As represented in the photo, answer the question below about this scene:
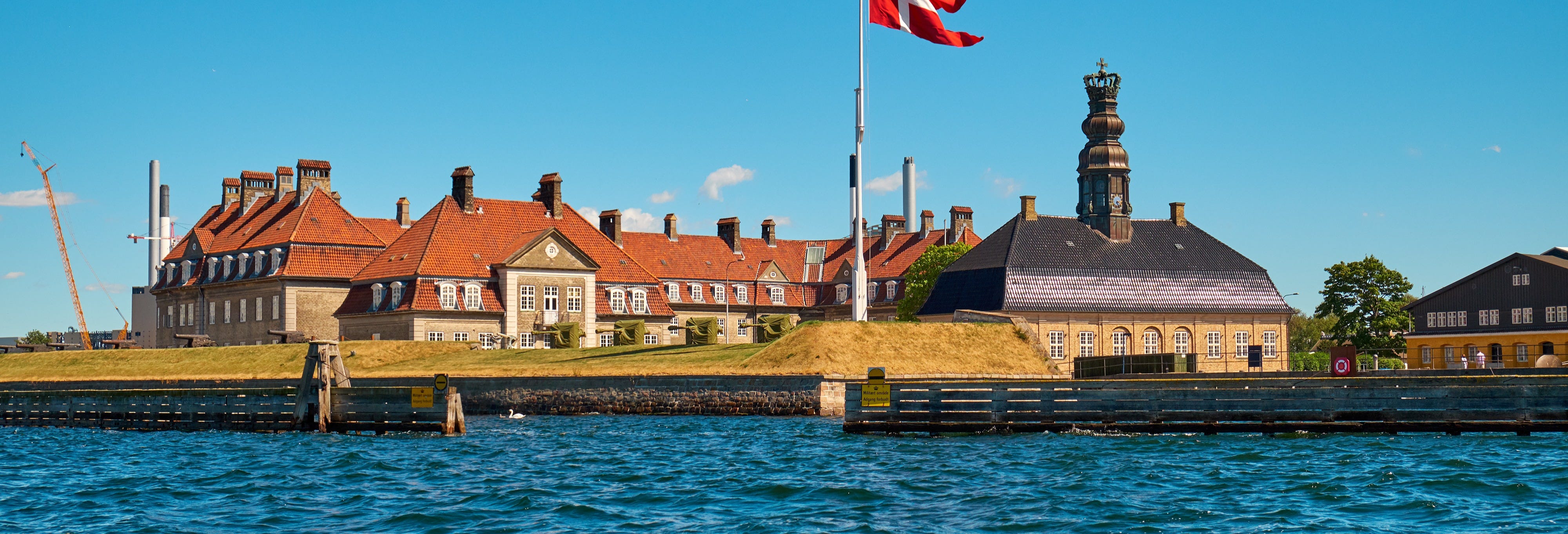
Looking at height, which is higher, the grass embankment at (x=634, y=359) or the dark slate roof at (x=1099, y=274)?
the dark slate roof at (x=1099, y=274)

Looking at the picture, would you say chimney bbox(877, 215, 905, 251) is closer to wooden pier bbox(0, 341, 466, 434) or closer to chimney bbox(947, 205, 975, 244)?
chimney bbox(947, 205, 975, 244)

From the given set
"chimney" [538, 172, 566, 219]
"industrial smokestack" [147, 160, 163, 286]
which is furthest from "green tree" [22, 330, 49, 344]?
"chimney" [538, 172, 566, 219]

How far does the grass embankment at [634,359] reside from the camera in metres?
58.0

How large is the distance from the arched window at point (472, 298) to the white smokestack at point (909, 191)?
47.5 meters

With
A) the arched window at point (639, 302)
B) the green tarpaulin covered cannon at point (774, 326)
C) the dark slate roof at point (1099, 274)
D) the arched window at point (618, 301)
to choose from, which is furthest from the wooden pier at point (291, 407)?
the dark slate roof at point (1099, 274)

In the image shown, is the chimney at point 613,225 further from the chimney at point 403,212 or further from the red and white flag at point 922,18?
the red and white flag at point 922,18

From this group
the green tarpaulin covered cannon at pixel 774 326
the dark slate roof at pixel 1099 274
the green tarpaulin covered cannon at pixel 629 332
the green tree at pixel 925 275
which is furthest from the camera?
the green tree at pixel 925 275

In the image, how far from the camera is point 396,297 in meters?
79.1

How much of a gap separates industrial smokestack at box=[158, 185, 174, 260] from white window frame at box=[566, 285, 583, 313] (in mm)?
67497

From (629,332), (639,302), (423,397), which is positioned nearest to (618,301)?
(639,302)

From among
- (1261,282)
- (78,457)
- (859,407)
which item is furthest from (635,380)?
(1261,282)

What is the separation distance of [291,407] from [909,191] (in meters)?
82.1

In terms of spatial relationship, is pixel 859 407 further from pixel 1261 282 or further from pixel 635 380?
pixel 1261 282

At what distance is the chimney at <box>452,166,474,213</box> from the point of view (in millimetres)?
85625
